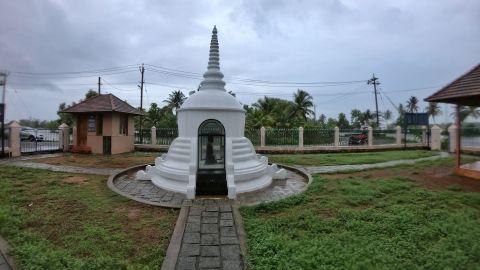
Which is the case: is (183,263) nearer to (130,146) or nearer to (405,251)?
(405,251)


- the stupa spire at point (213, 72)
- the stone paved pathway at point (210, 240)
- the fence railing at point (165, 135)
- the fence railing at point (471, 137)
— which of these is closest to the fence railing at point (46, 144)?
the fence railing at point (165, 135)

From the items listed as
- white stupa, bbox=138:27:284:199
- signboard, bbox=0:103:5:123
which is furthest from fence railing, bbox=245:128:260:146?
signboard, bbox=0:103:5:123

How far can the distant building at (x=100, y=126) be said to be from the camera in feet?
55.3

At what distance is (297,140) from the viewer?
19.8 meters

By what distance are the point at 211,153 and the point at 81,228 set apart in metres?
4.22

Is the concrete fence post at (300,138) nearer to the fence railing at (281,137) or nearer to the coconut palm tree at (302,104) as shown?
the fence railing at (281,137)

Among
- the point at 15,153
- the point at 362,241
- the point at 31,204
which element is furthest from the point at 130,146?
the point at 362,241

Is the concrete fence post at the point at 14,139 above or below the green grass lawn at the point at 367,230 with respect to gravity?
above

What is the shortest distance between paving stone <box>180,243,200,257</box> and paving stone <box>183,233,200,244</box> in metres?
0.10

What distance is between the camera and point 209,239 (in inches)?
188

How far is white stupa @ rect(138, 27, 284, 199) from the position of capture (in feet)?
26.6

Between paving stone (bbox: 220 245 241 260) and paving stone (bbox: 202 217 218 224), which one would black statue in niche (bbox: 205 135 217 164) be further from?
paving stone (bbox: 220 245 241 260)

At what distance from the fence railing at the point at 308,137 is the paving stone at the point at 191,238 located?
14897mm

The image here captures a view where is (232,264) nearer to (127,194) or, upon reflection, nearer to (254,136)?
(127,194)
